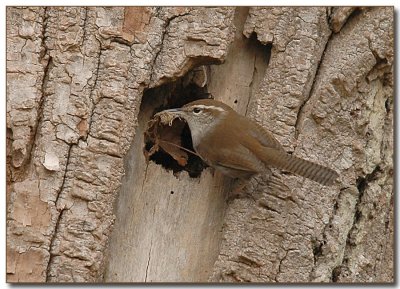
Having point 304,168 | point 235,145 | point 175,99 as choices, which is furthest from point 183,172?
point 304,168

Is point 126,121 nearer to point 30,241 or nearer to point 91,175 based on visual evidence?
point 91,175

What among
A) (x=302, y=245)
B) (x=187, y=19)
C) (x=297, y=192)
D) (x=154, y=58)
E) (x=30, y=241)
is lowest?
(x=30, y=241)

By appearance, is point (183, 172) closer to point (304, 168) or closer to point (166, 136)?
point (166, 136)

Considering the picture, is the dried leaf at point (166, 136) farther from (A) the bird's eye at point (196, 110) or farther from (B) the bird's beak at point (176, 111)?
(A) the bird's eye at point (196, 110)

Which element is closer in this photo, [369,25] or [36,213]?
[36,213]

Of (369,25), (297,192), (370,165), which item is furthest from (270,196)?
(369,25)

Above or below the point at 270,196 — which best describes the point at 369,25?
above
